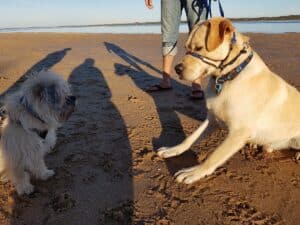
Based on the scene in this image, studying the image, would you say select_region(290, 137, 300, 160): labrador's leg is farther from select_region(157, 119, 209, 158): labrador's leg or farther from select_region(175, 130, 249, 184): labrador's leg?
select_region(157, 119, 209, 158): labrador's leg

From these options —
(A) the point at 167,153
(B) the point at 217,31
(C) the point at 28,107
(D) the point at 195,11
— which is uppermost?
(B) the point at 217,31

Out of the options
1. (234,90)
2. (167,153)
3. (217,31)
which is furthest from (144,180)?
(217,31)

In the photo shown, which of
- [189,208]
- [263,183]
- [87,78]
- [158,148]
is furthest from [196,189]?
[87,78]

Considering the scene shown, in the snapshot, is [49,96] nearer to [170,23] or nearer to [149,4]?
[170,23]

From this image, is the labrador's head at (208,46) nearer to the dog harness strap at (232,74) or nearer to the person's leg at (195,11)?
the dog harness strap at (232,74)

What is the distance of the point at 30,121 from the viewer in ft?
10.4

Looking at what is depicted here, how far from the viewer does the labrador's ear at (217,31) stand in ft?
10.3

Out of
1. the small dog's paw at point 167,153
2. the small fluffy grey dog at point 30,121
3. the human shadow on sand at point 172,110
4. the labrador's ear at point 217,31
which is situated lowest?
the human shadow on sand at point 172,110

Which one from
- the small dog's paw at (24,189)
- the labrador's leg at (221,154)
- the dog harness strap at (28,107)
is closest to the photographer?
the dog harness strap at (28,107)

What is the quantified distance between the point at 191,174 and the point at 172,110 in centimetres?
210

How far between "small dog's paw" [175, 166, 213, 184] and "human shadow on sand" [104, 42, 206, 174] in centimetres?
21

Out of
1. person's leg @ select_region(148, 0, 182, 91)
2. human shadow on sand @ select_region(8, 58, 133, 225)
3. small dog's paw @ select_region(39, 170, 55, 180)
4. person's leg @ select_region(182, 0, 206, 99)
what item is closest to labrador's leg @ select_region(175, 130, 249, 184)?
human shadow on sand @ select_region(8, 58, 133, 225)

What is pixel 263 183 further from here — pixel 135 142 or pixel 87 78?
pixel 87 78

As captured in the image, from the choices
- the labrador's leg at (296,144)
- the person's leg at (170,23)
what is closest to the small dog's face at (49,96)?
the labrador's leg at (296,144)
